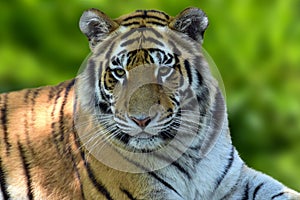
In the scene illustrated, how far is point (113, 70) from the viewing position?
10.6ft

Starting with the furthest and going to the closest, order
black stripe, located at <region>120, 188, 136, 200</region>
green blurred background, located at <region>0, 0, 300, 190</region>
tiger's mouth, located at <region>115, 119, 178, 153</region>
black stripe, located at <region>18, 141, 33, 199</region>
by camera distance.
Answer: green blurred background, located at <region>0, 0, 300, 190</region> → black stripe, located at <region>18, 141, 33, 199</region> → black stripe, located at <region>120, 188, 136, 200</region> → tiger's mouth, located at <region>115, 119, 178, 153</region>

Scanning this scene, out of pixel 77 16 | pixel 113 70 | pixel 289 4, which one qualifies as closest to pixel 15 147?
pixel 113 70

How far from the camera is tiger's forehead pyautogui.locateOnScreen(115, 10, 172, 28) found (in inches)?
129

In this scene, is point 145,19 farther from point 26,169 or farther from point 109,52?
point 26,169

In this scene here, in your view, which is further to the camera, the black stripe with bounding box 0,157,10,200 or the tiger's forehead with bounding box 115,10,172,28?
the black stripe with bounding box 0,157,10,200

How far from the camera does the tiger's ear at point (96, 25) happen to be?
332 cm

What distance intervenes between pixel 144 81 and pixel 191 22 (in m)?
0.28

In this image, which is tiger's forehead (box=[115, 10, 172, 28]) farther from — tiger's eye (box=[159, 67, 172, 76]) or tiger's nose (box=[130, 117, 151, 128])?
tiger's nose (box=[130, 117, 151, 128])

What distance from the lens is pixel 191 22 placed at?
3.29 meters

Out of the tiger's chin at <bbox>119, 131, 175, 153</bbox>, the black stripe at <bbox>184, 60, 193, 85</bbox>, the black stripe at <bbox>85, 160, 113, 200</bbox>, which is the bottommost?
the black stripe at <bbox>85, 160, 113, 200</bbox>

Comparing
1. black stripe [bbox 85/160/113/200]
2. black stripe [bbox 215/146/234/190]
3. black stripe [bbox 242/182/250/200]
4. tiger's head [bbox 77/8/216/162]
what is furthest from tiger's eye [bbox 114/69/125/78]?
black stripe [bbox 242/182/250/200]

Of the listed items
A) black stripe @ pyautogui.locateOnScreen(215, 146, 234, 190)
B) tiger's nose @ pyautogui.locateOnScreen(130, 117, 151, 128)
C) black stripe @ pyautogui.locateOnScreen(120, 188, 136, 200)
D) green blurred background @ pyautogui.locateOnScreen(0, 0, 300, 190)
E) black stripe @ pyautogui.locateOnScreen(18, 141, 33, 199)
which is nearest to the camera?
tiger's nose @ pyautogui.locateOnScreen(130, 117, 151, 128)

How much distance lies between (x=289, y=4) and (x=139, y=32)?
2.80 m

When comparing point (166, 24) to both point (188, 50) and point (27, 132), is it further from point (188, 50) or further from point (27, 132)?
point (27, 132)
